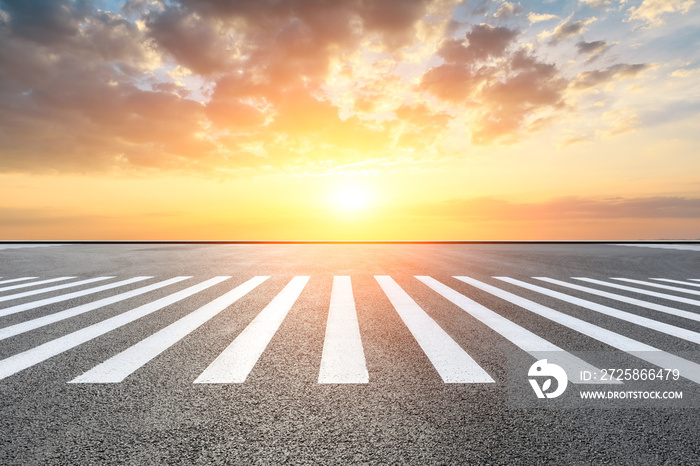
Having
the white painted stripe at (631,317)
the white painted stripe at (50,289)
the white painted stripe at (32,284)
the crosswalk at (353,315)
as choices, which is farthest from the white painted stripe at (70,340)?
the white painted stripe at (631,317)

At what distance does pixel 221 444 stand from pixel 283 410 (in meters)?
0.58

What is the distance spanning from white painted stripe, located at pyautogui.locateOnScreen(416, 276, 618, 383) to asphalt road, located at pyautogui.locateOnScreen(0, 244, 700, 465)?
0.28 feet

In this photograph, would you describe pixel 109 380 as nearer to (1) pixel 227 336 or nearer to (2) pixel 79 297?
(1) pixel 227 336

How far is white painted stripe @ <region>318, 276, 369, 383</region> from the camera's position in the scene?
3.92m

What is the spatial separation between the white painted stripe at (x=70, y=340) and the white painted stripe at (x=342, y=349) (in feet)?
9.70

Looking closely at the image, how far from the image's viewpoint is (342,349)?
15.7 ft

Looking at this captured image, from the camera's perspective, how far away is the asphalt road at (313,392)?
8.68 feet

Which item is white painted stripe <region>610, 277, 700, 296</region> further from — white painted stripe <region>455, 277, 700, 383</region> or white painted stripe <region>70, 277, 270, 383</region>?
white painted stripe <region>70, 277, 270, 383</region>

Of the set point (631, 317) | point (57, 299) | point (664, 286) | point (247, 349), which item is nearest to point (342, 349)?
point (247, 349)

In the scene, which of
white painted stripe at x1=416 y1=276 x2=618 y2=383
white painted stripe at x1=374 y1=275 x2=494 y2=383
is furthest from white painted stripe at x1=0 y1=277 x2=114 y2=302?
white painted stripe at x1=416 y1=276 x2=618 y2=383

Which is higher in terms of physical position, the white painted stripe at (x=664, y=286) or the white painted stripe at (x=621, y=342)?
the white painted stripe at (x=664, y=286)

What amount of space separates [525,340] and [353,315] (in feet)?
8.22

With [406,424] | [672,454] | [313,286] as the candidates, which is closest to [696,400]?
[672,454]

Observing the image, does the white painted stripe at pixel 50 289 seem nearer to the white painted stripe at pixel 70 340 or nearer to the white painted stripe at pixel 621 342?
the white painted stripe at pixel 70 340
